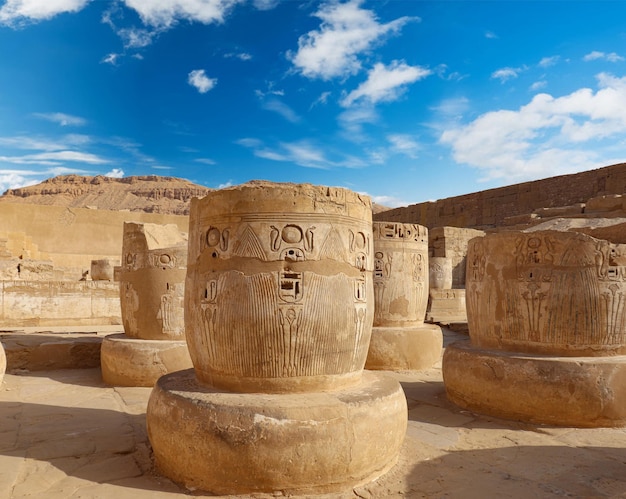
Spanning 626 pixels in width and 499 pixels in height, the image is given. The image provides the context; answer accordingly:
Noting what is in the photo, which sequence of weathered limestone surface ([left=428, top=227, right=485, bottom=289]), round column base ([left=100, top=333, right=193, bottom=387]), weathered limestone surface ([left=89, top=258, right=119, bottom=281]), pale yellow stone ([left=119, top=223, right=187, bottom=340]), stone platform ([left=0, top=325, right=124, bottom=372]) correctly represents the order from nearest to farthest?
round column base ([left=100, top=333, right=193, bottom=387])
pale yellow stone ([left=119, top=223, right=187, bottom=340])
stone platform ([left=0, top=325, right=124, bottom=372])
weathered limestone surface ([left=89, top=258, right=119, bottom=281])
weathered limestone surface ([left=428, top=227, right=485, bottom=289])

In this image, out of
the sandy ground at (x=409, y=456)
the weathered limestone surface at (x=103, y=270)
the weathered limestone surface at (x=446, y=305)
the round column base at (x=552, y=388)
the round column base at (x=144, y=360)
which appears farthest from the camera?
the weathered limestone surface at (x=103, y=270)

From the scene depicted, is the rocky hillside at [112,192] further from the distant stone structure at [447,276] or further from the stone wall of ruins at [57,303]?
the stone wall of ruins at [57,303]

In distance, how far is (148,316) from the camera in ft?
16.8

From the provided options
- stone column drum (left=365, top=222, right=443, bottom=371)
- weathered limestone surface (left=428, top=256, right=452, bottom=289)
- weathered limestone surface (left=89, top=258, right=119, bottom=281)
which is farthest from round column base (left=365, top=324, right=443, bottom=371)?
weathered limestone surface (left=89, top=258, right=119, bottom=281)

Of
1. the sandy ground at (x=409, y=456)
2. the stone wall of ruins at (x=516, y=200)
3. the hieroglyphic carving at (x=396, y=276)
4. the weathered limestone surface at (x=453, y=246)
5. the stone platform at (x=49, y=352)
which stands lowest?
the sandy ground at (x=409, y=456)

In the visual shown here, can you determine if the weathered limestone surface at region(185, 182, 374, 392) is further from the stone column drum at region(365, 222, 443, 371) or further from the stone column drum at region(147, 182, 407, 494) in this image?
the stone column drum at region(365, 222, 443, 371)

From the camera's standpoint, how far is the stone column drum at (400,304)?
5887mm

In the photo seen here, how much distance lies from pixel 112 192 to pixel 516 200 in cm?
6425

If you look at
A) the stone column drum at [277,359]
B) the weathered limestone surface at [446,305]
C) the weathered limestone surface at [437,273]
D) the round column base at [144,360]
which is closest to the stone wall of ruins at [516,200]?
the weathered limestone surface at [437,273]

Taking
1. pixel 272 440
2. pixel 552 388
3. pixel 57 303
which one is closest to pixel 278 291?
pixel 272 440

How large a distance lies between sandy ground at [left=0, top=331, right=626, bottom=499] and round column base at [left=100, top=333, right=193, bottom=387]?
1.41 ft

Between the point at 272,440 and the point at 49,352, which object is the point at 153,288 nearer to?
the point at 49,352

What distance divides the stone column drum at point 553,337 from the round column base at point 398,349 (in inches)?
63.0

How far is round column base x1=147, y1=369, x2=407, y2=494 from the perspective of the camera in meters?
2.51
